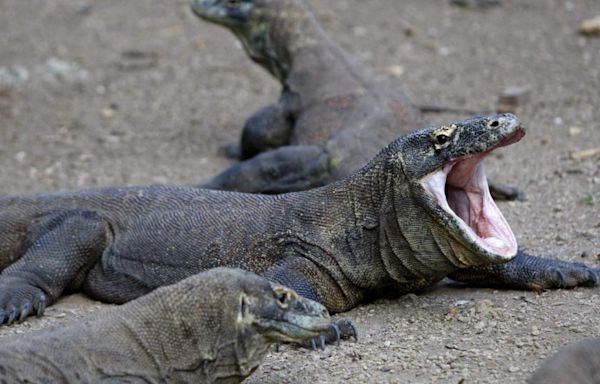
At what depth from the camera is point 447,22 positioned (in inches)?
526

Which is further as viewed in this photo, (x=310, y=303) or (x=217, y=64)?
(x=217, y=64)

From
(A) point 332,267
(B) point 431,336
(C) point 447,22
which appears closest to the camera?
(B) point 431,336

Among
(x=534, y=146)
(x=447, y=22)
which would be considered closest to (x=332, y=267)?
(x=534, y=146)

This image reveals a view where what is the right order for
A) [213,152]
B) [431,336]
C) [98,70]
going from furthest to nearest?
[98,70], [213,152], [431,336]

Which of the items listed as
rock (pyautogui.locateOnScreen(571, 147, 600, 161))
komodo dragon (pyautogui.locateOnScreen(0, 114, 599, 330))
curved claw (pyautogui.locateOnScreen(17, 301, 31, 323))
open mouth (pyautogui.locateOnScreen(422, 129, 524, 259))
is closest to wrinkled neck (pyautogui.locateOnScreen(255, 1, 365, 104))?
rock (pyautogui.locateOnScreen(571, 147, 600, 161))

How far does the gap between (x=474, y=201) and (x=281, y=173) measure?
2.77 metres

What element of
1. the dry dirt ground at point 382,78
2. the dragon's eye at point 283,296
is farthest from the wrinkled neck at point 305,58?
the dragon's eye at point 283,296

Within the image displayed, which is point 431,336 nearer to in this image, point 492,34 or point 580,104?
point 580,104

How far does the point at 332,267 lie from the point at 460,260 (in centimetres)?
71

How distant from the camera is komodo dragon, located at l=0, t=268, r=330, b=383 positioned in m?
4.38

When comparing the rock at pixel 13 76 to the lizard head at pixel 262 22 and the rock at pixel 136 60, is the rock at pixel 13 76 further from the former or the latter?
the lizard head at pixel 262 22

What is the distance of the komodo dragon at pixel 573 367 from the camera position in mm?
4270

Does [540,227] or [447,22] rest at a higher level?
[540,227]

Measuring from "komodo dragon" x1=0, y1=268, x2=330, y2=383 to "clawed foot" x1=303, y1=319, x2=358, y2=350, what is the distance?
82cm
